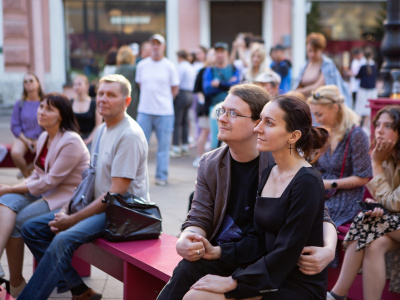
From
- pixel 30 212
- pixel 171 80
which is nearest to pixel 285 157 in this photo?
pixel 30 212

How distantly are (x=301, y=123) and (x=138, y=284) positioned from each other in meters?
1.58

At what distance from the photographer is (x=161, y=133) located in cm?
847

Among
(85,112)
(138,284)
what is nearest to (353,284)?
(138,284)

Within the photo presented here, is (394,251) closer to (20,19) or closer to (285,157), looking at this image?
(285,157)

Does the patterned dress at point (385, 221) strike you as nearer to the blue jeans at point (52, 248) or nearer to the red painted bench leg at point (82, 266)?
the blue jeans at point (52, 248)

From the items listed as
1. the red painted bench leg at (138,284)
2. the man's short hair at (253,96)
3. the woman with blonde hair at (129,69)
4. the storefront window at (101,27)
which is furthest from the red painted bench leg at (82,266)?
the storefront window at (101,27)

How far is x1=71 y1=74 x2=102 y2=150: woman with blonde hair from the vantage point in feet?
25.7

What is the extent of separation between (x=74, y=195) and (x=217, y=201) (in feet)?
4.86

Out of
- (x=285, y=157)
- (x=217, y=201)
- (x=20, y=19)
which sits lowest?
(x=217, y=201)

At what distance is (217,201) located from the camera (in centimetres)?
334

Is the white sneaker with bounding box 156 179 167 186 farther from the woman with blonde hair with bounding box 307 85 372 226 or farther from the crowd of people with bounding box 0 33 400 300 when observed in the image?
the woman with blonde hair with bounding box 307 85 372 226

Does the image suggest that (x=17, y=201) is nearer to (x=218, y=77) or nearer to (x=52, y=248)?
(x=52, y=248)

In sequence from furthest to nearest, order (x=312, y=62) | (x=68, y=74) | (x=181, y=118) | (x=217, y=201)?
1. (x=68, y=74)
2. (x=181, y=118)
3. (x=312, y=62)
4. (x=217, y=201)

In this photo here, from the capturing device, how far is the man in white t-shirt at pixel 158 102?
8.40 metres
